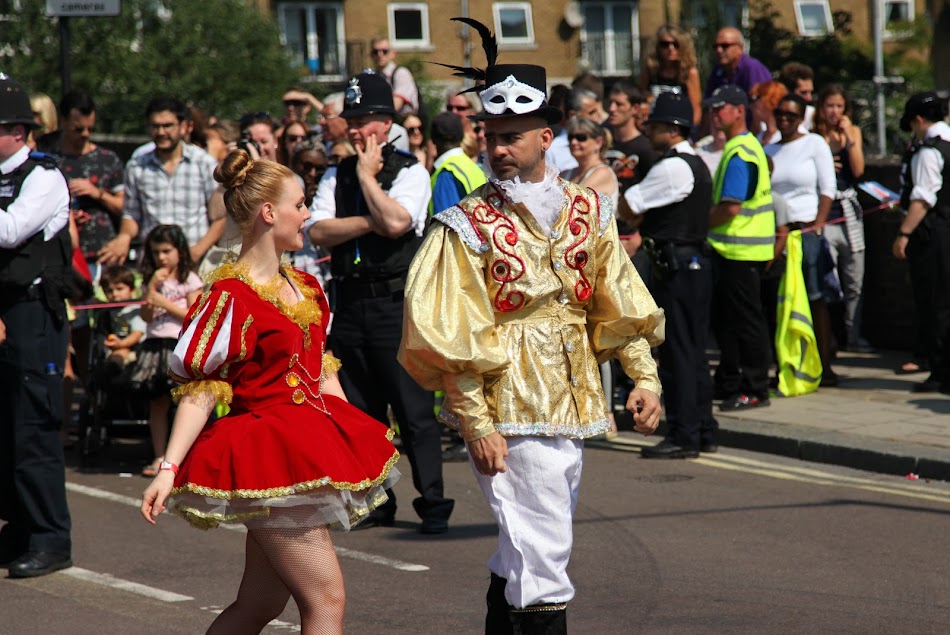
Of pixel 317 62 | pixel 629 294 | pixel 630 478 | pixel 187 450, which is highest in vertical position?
pixel 317 62

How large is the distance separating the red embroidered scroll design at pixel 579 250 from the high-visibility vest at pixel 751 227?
5529 mm

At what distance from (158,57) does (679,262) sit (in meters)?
29.7

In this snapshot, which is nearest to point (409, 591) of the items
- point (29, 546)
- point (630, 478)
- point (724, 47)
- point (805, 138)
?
point (29, 546)

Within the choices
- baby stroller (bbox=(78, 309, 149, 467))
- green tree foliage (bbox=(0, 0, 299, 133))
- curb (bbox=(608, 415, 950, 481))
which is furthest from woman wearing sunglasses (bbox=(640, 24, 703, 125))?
green tree foliage (bbox=(0, 0, 299, 133))

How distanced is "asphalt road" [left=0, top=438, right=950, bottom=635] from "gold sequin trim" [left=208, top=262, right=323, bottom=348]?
5.69 feet

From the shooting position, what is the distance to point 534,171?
4672mm

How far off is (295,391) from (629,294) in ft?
3.77

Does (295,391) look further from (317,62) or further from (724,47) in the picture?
(317,62)

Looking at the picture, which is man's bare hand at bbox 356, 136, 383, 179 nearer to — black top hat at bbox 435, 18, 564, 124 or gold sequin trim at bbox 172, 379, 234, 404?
black top hat at bbox 435, 18, 564, 124

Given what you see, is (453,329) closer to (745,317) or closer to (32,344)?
(32,344)

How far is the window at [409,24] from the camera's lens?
47219mm

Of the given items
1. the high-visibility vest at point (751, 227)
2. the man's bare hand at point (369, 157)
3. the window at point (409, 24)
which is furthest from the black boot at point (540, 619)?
the window at point (409, 24)

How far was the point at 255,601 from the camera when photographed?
4.49m

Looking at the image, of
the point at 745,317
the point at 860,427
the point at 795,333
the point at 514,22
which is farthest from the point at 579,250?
the point at 514,22
